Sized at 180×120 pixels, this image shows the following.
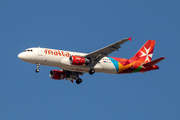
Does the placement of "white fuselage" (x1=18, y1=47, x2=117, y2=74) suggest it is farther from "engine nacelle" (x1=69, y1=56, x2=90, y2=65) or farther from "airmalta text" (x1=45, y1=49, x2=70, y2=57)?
"engine nacelle" (x1=69, y1=56, x2=90, y2=65)

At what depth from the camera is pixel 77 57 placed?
51344 mm

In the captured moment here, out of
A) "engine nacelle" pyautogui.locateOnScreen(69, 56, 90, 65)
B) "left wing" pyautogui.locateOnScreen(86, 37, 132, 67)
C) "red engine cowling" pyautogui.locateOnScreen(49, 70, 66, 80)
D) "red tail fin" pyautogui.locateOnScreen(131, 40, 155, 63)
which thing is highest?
"red tail fin" pyautogui.locateOnScreen(131, 40, 155, 63)

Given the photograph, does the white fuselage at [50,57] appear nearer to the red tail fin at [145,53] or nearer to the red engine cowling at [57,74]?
the red engine cowling at [57,74]

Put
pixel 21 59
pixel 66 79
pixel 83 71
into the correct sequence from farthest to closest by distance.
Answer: pixel 66 79 → pixel 83 71 → pixel 21 59

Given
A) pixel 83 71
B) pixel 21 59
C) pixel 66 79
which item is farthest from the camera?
pixel 66 79

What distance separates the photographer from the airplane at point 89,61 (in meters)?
50.2

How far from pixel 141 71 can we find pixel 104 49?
1022 cm

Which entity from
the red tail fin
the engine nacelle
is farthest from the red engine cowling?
the red tail fin

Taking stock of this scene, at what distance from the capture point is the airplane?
50.2m

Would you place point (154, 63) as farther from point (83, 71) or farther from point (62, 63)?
point (62, 63)

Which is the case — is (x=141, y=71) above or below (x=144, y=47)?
below

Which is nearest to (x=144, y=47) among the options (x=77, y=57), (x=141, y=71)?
(x=141, y=71)

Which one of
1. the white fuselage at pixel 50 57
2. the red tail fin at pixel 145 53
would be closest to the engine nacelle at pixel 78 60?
the white fuselage at pixel 50 57

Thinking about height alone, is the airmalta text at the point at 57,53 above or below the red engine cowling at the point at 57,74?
above
